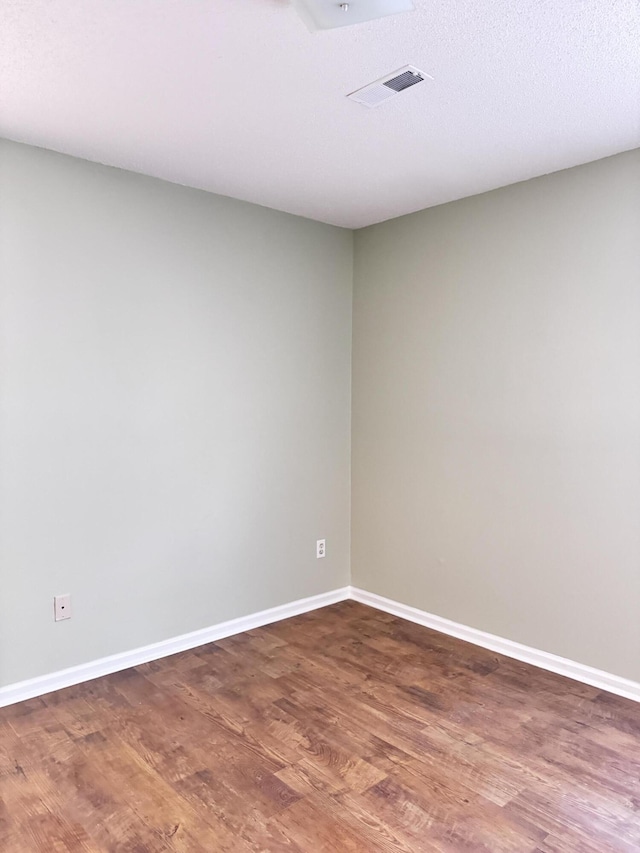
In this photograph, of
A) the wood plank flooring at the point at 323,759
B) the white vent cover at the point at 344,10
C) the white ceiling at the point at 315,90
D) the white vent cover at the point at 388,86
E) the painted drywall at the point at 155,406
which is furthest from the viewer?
the painted drywall at the point at 155,406

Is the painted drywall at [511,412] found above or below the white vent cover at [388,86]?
below

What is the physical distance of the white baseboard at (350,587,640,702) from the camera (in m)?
2.79

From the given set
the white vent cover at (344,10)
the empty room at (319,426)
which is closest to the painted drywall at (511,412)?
the empty room at (319,426)

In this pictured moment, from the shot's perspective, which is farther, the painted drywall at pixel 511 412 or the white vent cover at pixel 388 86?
the painted drywall at pixel 511 412

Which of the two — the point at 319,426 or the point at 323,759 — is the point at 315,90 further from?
the point at 323,759

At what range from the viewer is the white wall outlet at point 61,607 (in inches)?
111

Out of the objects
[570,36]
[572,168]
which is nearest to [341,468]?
[572,168]

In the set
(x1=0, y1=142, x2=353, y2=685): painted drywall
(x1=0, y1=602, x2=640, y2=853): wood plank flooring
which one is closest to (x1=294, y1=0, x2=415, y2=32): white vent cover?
(x1=0, y1=142, x2=353, y2=685): painted drywall

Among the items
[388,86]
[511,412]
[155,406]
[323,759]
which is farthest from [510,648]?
[388,86]

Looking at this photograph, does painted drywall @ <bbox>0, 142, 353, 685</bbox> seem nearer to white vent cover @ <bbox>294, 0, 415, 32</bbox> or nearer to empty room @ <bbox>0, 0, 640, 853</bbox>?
empty room @ <bbox>0, 0, 640, 853</bbox>

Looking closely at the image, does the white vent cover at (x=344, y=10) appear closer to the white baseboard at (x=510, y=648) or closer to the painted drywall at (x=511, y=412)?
the painted drywall at (x=511, y=412)

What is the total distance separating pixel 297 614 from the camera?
12.5 ft

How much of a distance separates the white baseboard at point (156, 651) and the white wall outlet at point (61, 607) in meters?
0.26

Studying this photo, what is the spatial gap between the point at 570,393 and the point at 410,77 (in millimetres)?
1632
